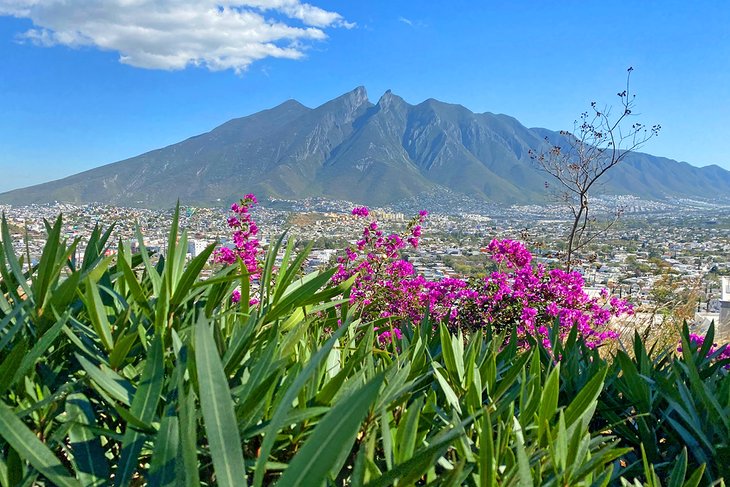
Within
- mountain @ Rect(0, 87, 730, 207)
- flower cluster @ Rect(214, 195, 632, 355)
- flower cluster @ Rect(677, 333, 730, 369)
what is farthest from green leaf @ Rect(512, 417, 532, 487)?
mountain @ Rect(0, 87, 730, 207)

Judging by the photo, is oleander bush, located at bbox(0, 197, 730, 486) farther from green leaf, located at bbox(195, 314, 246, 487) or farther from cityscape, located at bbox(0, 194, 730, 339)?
cityscape, located at bbox(0, 194, 730, 339)

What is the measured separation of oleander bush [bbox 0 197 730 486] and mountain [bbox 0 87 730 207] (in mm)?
72510

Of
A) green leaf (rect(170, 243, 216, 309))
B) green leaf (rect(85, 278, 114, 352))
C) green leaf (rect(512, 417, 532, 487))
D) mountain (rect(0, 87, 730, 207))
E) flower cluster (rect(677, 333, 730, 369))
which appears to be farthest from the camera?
mountain (rect(0, 87, 730, 207))

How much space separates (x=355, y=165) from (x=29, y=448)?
352ft

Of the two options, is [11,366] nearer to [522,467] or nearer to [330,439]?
[330,439]

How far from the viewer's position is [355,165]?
106688mm

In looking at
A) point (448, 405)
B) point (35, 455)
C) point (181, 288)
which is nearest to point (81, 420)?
point (35, 455)

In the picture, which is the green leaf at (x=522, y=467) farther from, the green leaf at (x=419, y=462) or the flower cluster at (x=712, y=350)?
the flower cluster at (x=712, y=350)

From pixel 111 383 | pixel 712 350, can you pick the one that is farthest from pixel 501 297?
pixel 111 383

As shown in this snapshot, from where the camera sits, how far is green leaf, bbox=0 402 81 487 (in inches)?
23.2

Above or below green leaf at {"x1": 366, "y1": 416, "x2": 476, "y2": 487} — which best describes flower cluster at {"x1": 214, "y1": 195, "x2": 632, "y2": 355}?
below

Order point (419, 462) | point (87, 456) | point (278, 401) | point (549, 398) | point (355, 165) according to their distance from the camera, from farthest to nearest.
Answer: point (355, 165), point (549, 398), point (278, 401), point (87, 456), point (419, 462)

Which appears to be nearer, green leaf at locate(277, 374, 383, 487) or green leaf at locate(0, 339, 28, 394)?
green leaf at locate(277, 374, 383, 487)

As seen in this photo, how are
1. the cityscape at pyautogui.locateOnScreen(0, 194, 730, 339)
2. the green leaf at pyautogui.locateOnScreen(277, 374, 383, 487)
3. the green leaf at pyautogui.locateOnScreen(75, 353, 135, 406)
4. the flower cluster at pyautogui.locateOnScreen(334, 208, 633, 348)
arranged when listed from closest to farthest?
the green leaf at pyautogui.locateOnScreen(277, 374, 383, 487), the green leaf at pyautogui.locateOnScreen(75, 353, 135, 406), the cityscape at pyautogui.locateOnScreen(0, 194, 730, 339), the flower cluster at pyautogui.locateOnScreen(334, 208, 633, 348)
